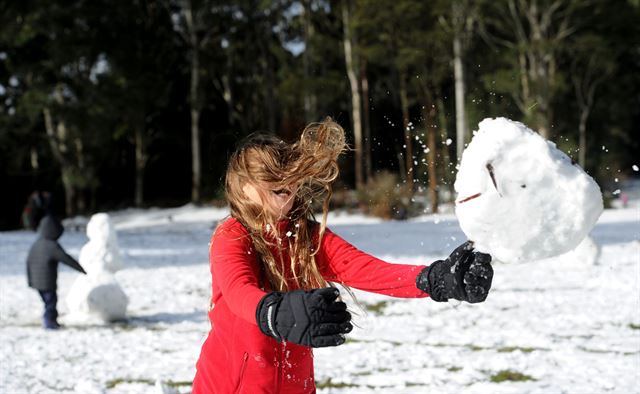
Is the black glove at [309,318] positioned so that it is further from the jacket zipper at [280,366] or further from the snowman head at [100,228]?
the snowman head at [100,228]

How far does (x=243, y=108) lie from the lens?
3556 cm

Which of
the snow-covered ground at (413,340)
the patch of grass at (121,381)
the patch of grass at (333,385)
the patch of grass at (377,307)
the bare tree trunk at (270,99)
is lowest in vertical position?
the patch of grass at (377,307)

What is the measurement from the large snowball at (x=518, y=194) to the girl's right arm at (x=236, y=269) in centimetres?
70

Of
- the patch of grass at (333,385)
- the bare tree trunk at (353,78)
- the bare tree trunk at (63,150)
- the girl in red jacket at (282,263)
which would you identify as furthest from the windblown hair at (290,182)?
the bare tree trunk at (63,150)

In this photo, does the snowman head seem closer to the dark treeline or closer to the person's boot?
the person's boot

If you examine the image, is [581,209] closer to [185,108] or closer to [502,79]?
[502,79]

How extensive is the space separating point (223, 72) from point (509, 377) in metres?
28.3

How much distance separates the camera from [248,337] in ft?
7.80

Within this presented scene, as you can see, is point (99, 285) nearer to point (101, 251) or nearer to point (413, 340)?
point (101, 251)

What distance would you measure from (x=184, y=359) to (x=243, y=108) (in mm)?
30139

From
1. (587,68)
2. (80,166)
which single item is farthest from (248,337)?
(587,68)

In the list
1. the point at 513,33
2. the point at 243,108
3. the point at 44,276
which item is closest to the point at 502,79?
the point at 513,33

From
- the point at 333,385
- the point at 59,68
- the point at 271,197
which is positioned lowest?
the point at 333,385

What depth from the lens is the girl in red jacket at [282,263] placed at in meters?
2.29
